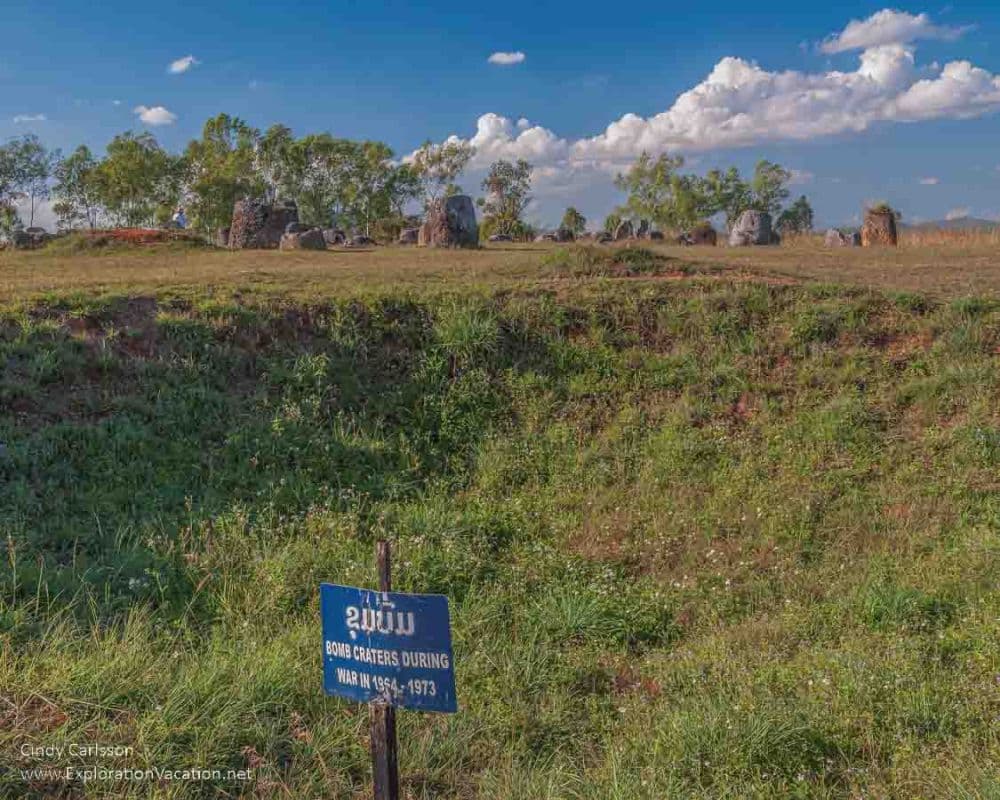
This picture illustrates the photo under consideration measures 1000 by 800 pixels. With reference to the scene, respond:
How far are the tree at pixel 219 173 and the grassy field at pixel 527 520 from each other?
80.6 ft

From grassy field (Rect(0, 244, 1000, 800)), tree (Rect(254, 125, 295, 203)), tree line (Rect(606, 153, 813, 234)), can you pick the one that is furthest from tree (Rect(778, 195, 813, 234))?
grassy field (Rect(0, 244, 1000, 800))

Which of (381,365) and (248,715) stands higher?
(381,365)

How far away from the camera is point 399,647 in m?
2.75

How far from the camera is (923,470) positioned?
6824 mm

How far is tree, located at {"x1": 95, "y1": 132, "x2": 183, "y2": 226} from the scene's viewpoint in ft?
113

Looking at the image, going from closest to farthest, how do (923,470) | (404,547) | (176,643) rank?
(176,643), (404,547), (923,470)

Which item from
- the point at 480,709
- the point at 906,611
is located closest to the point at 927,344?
the point at 906,611

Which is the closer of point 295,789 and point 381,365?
point 295,789

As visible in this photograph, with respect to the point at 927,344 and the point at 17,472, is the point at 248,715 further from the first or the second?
the point at 927,344

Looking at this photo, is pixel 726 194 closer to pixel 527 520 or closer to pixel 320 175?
pixel 320 175

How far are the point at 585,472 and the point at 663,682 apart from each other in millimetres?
3133

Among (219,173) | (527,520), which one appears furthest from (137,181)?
(527,520)

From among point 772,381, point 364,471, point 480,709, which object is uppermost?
point 772,381

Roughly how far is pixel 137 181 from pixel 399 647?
36.8m
